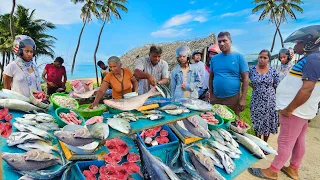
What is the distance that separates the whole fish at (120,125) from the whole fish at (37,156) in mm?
467

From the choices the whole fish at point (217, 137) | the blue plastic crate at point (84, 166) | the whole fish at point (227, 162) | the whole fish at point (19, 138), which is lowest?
the whole fish at point (227, 162)

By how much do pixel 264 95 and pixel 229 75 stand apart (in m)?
0.81

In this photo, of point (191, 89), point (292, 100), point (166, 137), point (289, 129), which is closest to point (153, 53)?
point (191, 89)

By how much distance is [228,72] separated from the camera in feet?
11.1

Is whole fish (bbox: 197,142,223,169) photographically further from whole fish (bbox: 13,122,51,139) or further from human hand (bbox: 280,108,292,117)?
whole fish (bbox: 13,122,51,139)

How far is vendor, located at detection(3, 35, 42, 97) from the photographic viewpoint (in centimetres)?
263

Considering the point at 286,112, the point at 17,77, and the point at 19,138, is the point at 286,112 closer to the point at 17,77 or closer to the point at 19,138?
the point at 19,138

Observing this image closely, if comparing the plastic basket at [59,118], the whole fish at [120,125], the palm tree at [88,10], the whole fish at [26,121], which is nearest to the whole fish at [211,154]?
the whole fish at [120,125]

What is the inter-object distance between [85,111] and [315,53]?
2668 millimetres

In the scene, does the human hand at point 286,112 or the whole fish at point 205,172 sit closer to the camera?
the whole fish at point 205,172

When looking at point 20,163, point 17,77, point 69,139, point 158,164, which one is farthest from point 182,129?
point 17,77

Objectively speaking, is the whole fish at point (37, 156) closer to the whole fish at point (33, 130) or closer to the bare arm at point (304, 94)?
the whole fish at point (33, 130)

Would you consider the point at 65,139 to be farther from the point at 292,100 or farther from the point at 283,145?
the point at 283,145

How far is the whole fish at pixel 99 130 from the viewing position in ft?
4.56
